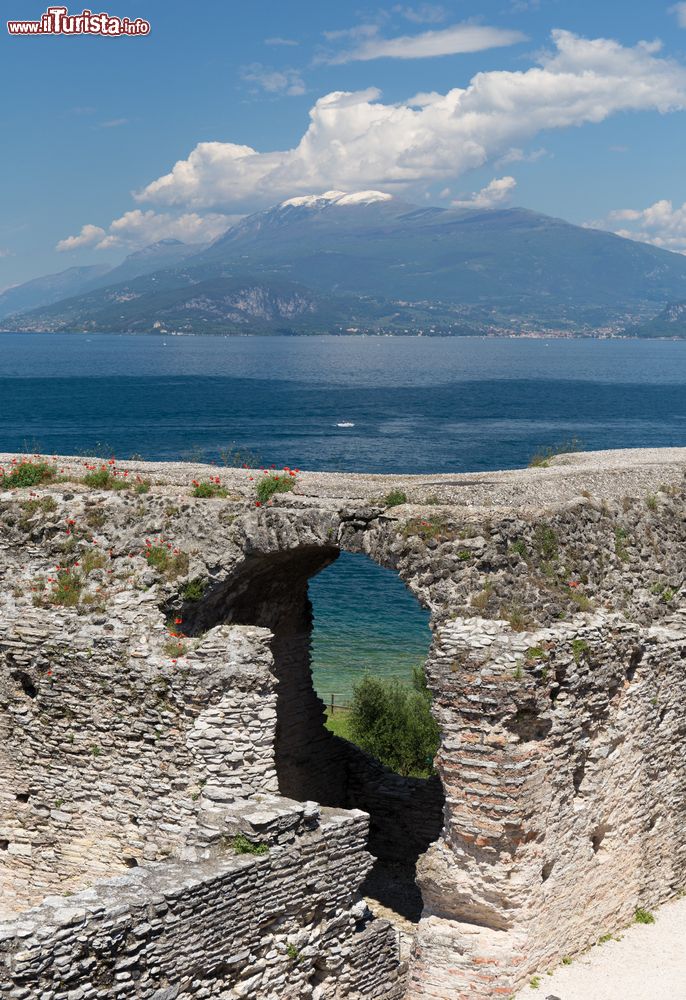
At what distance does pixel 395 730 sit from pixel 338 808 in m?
14.5

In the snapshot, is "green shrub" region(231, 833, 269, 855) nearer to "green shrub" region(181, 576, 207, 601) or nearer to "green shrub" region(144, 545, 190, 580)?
"green shrub" region(181, 576, 207, 601)

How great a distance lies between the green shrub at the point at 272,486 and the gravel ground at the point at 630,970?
8.67m

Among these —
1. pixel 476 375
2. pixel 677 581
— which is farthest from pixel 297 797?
pixel 476 375

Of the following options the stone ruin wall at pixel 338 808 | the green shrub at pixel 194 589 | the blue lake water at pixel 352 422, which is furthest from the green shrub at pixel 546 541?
the blue lake water at pixel 352 422

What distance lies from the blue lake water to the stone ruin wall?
24986mm

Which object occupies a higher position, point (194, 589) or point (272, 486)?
point (272, 486)

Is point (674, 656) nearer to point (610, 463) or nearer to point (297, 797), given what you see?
point (610, 463)

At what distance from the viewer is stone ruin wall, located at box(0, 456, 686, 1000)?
52.0 feet

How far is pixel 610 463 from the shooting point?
23453 mm

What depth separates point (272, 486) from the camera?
1894 centimetres

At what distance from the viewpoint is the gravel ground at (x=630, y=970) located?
54.2 feet

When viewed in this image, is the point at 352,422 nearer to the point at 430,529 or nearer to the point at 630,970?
the point at 430,529

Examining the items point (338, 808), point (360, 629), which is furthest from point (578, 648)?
point (360, 629)

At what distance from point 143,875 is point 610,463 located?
44.9 ft
